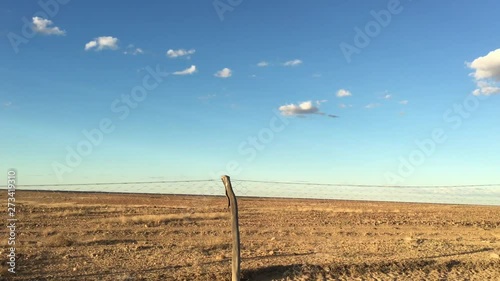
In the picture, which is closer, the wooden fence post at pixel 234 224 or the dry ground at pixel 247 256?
the wooden fence post at pixel 234 224

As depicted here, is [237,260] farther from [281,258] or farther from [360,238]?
[360,238]

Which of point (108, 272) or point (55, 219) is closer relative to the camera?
point (108, 272)

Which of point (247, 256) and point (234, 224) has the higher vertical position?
point (234, 224)

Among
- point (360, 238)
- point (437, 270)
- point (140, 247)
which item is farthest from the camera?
point (360, 238)

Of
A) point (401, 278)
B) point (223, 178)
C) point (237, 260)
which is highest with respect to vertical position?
point (223, 178)

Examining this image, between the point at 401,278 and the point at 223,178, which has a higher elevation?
the point at 223,178

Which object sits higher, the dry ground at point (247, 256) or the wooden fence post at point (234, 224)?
the wooden fence post at point (234, 224)

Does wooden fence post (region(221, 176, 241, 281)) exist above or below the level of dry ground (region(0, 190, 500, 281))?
above

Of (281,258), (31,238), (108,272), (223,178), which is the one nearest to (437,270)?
(281,258)

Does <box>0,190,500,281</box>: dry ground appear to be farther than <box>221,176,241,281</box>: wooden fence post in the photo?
Yes

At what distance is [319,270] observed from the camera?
11562 mm

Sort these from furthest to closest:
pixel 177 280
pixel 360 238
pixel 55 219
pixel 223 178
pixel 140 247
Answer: pixel 55 219, pixel 360 238, pixel 140 247, pixel 177 280, pixel 223 178

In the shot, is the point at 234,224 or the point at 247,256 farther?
the point at 247,256

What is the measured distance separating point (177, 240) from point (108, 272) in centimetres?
641
